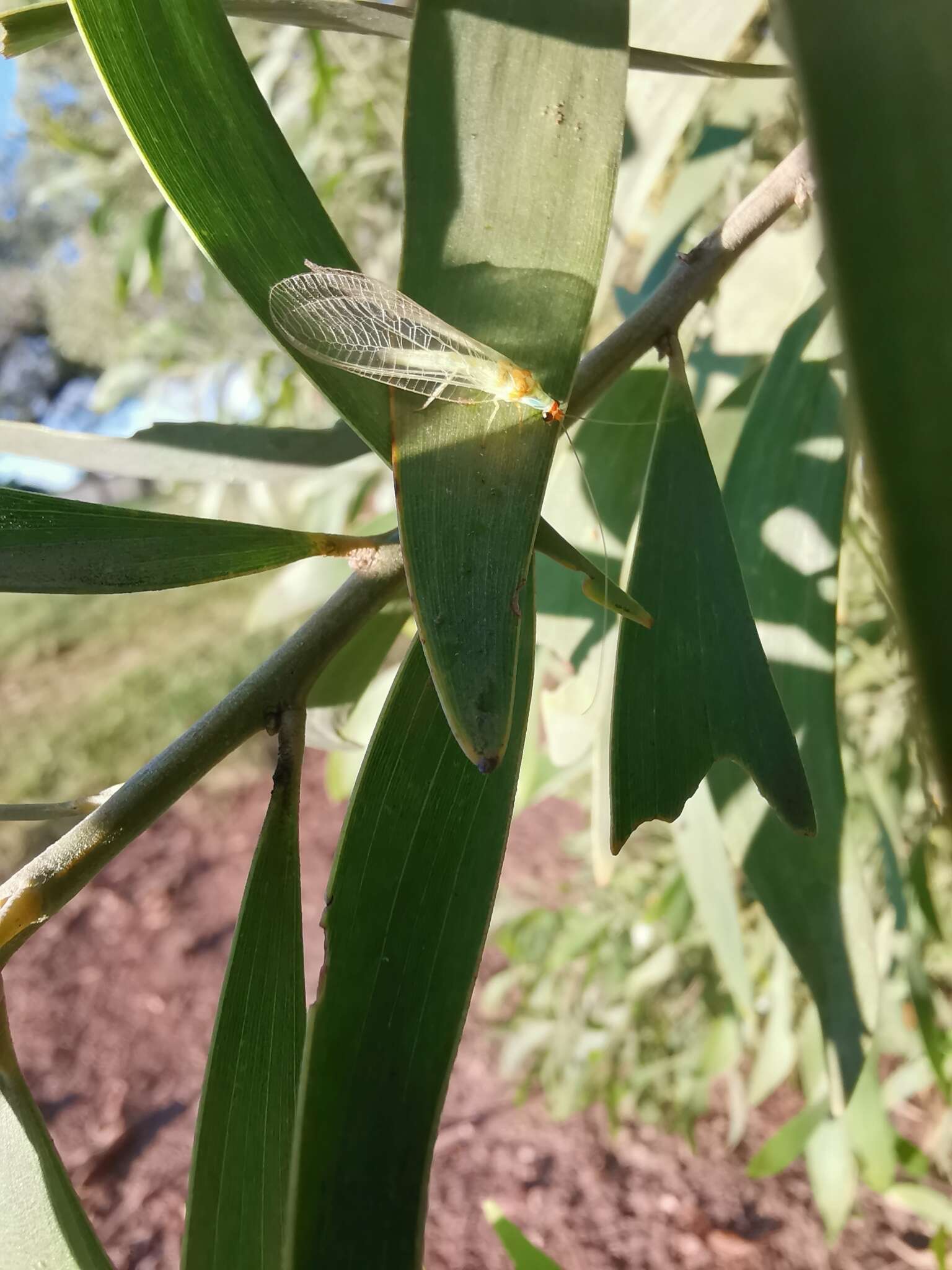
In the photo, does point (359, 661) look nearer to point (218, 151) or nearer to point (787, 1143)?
point (218, 151)

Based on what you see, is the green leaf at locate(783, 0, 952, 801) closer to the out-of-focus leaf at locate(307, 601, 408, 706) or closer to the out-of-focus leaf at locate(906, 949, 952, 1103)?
the out-of-focus leaf at locate(307, 601, 408, 706)

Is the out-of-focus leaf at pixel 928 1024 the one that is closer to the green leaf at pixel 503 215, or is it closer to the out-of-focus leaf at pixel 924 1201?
the out-of-focus leaf at pixel 924 1201

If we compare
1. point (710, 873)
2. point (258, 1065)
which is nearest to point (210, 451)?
point (258, 1065)

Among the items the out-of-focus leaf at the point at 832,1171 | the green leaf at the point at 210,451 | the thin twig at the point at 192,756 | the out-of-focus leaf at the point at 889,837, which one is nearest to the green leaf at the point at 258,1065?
the thin twig at the point at 192,756

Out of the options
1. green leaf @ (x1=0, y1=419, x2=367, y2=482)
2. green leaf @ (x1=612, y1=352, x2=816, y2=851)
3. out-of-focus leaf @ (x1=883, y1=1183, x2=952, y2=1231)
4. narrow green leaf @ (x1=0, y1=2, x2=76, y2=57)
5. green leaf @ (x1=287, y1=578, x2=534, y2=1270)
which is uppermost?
narrow green leaf @ (x1=0, y1=2, x2=76, y2=57)

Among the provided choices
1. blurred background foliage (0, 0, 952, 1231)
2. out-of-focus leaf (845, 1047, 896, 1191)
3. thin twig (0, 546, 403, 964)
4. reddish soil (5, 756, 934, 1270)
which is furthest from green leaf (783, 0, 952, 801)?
reddish soil (5, 756, 934, 1270)

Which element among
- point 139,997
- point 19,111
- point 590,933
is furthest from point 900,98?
point 19,111
